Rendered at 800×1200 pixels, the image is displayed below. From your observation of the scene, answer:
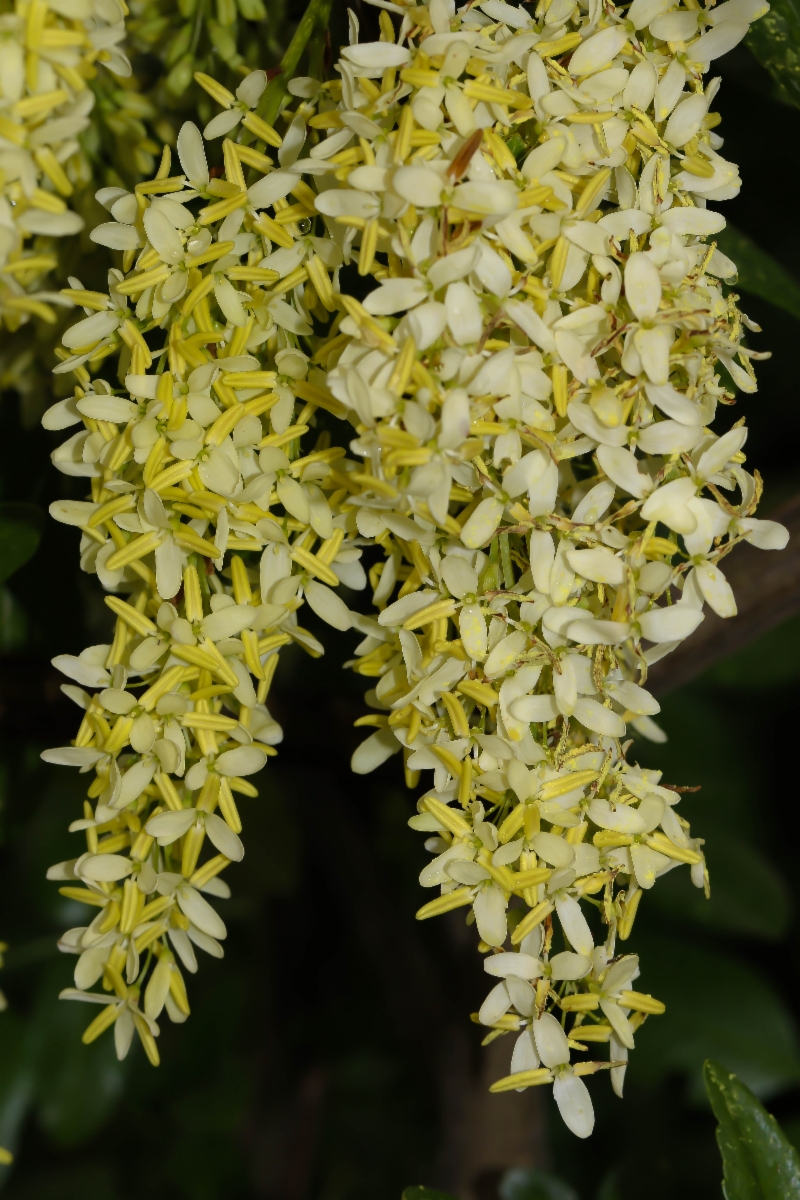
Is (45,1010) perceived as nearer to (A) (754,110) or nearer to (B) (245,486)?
(B) (245,486)

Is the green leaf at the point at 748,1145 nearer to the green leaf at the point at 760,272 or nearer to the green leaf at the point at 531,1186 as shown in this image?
the green leaf at the point at 531,1186

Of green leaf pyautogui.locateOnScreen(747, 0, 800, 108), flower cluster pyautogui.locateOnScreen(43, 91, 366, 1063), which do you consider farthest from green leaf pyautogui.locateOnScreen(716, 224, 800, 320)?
flower cluster pyautogui.locateOnScreen(43, 91, 366, 1063)

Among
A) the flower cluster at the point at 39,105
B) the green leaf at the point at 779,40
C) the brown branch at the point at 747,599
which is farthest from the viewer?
the brown branch at the point at 747,599

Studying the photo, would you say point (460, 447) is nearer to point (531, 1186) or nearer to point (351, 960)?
point (531, 1186)

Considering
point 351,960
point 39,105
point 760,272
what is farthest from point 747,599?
point 351,960

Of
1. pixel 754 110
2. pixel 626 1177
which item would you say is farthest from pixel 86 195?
pixel 626 1177

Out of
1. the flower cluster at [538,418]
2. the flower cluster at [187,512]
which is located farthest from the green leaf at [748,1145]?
the flower cluster at [187,512]

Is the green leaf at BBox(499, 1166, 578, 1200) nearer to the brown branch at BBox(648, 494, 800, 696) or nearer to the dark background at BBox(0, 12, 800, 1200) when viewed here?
the dark background at BBox(0, 12, 800, 1200)
